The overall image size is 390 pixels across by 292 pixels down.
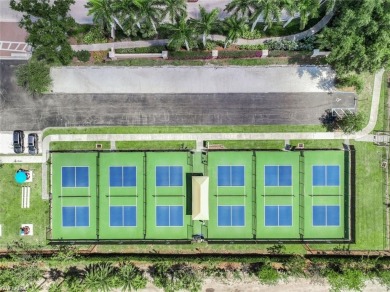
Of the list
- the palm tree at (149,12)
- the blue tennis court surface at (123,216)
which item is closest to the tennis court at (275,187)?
the blue tennis court surface at (123,216)

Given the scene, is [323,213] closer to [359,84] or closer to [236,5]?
[359,84]

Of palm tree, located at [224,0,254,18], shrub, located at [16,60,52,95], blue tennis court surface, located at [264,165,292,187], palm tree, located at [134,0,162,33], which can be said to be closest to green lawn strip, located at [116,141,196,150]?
blue tennis court surface, located at [264,165,292,187]

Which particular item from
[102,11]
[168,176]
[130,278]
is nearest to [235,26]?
[102,11]

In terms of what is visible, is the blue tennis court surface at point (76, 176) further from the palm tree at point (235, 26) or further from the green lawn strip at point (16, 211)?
the palm tree at point (235, 26)

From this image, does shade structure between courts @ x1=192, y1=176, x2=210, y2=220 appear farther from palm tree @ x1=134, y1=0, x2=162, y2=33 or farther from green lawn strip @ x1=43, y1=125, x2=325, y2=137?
palm tree @ x1=134, y1=0, x2=162, y2=33

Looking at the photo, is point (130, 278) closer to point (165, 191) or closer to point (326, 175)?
point (165, 191)

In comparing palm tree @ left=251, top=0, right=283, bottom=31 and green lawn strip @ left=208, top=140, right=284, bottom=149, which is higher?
palm tree @ left=251, top=0, right=283, bottom=31
